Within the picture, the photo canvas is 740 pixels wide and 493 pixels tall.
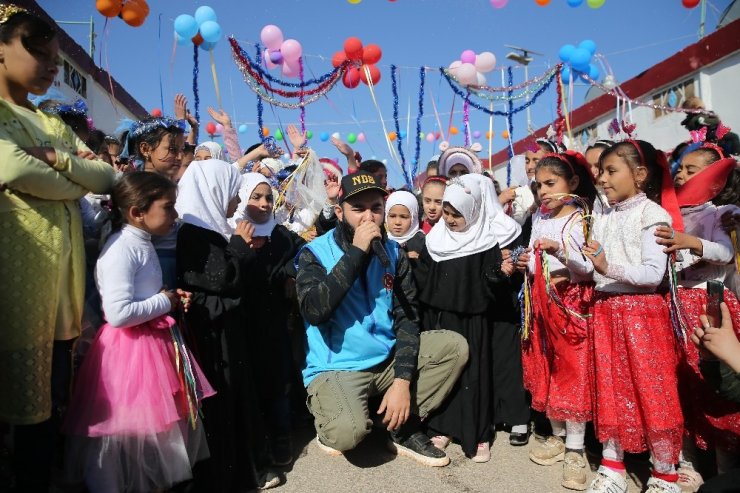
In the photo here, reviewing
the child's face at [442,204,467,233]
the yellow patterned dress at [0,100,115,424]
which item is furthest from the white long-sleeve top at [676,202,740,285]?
the yellow patterned dress at [0,100,115,424]

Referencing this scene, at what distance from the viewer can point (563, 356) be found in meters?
2.94

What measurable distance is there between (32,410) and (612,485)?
2.65 meters

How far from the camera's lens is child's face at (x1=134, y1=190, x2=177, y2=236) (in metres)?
2.33

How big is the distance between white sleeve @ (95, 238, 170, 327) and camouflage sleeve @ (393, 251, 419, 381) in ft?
4.36

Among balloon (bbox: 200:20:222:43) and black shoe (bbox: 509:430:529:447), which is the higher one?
balloon (bbox: 200:20:222:43)

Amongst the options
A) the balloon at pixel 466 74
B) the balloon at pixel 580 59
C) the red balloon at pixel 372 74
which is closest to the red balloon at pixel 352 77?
the red balloon at pixel 372 74

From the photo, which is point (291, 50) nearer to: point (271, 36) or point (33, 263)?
point (271, 36)

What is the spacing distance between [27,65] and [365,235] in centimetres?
168

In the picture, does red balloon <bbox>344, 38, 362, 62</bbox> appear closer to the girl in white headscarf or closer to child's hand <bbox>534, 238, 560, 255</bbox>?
the girl in white headscarf

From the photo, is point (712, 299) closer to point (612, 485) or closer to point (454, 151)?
point (612, 485)

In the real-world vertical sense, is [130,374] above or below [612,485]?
above

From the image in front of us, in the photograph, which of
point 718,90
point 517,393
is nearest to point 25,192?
point 517,393

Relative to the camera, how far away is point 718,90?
12297 mm

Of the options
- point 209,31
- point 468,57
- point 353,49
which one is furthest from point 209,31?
point 468,57
